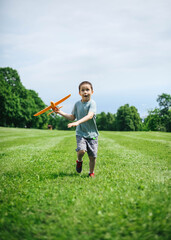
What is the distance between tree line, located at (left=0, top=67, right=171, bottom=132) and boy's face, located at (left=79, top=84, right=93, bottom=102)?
4081 centimetres

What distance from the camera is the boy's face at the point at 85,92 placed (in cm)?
462

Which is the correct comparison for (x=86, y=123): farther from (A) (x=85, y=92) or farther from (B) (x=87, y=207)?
(B) (x=87, y=207)

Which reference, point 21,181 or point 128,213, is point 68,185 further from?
point 128,213

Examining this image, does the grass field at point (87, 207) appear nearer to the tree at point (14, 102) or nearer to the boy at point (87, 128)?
the boy at point (87, 128)

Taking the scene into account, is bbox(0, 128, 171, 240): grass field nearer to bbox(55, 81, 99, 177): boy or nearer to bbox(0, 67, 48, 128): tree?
bbox(55, 81, 99, 177): boy

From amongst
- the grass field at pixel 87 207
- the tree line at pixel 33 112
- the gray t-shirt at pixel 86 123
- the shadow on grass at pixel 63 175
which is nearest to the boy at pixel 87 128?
the gray t-shirt at pixel 86 123

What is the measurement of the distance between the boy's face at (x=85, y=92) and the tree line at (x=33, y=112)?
4081 cm

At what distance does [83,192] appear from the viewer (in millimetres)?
3543

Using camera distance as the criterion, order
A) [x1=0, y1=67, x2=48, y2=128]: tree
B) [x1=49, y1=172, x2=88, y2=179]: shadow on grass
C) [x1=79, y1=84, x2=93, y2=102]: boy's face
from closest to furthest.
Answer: [x1=79, y1=84, x2=93, y2=102]: boy's face
[x1=49, y1=172, x2=88, y2=179]: shadow on grass
[x1=0, y1=67, x2=48, y2=128]: tree

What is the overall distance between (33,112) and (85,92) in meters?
51.0

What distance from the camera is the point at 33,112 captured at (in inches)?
2074

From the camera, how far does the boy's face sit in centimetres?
462

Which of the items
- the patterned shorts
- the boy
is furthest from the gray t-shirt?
the patterned shorts

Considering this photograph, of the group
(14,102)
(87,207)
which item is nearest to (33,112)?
(14,102)
